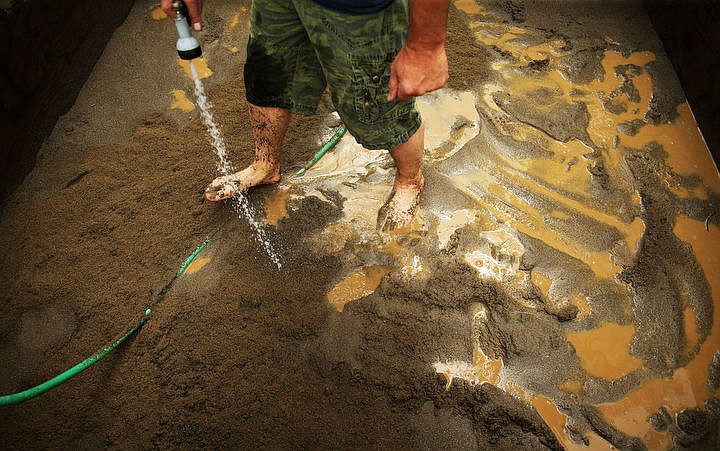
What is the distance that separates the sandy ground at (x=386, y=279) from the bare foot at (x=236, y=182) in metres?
0.07

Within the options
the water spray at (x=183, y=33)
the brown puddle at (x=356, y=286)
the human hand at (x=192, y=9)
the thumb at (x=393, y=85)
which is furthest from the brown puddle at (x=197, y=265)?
the thumb at (x=393, y=85)

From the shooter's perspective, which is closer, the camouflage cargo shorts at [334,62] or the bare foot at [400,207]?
the camouflage cargo shorts at [334,62]

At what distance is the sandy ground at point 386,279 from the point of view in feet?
5.24

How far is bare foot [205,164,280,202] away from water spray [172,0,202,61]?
1.94ft

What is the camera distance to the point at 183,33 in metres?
1.68

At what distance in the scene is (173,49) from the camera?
2.88 metres

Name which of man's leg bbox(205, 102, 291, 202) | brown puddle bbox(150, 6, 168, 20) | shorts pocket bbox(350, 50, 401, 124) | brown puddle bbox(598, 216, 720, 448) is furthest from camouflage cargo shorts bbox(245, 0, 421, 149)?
brown puddle bbox(150, 6, 168, 20)

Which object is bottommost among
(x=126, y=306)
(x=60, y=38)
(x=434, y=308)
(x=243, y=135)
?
(x=434, y=308)

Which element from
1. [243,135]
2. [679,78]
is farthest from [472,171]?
[679,78]

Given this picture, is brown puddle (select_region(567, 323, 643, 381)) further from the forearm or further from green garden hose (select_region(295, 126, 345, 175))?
green garden hose (select_region(295, 126, 345, 175))

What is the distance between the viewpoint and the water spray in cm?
164

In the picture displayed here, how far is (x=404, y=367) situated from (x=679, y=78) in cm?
234

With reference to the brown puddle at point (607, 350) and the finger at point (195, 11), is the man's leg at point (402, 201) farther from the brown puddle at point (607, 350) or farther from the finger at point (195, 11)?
the finger at point (195, 11)

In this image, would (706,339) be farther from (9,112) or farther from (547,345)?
(9,112)
